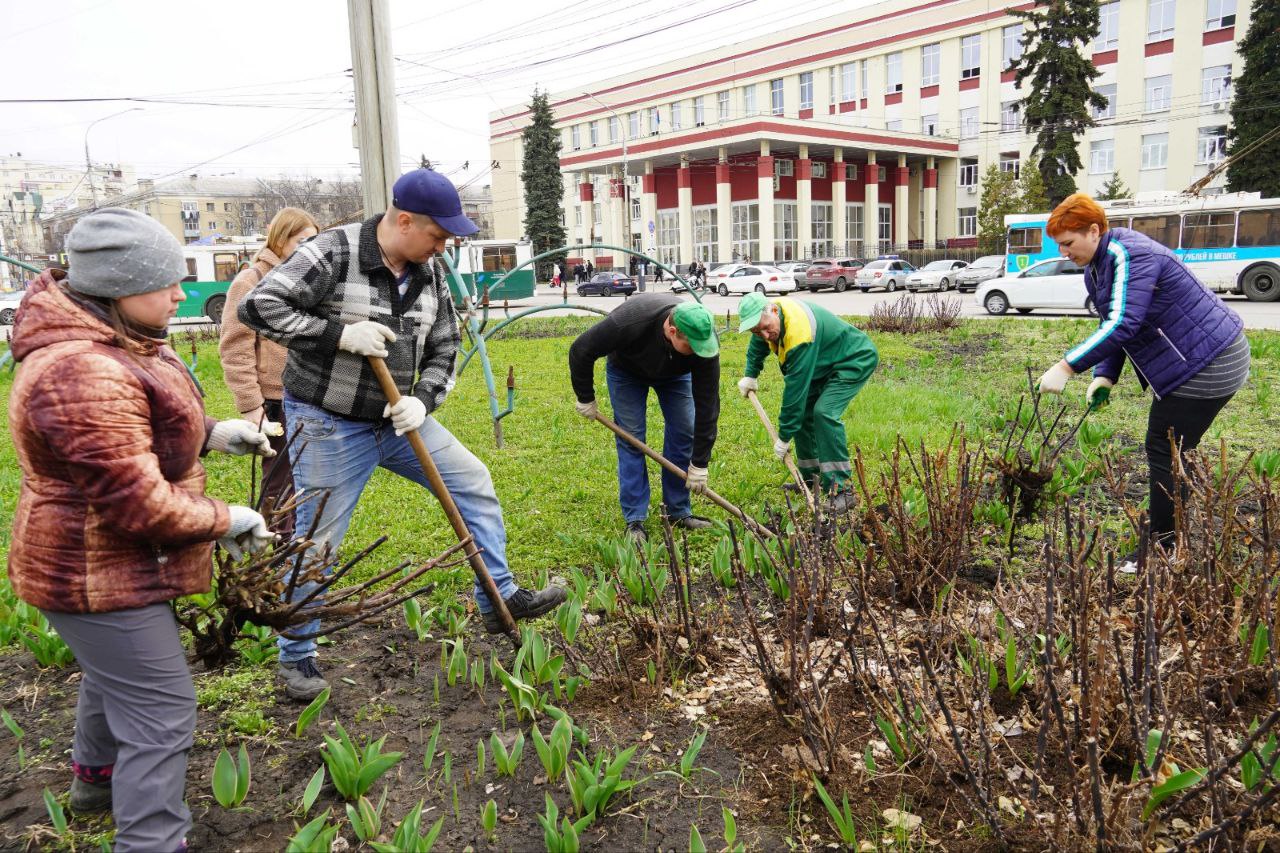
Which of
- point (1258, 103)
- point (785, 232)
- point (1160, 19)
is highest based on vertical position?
point (1160, 19)

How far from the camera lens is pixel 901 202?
46812 millimetres

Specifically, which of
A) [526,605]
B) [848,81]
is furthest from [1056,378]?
[848,81]

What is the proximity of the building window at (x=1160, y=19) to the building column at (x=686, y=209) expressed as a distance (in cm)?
2103

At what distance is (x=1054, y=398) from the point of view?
737cm

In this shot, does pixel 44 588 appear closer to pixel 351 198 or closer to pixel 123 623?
pixel 123 623

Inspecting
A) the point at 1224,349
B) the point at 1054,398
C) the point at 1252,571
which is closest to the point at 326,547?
the point at 1252,571

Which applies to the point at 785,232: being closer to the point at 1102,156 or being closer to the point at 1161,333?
the point at 1102,156

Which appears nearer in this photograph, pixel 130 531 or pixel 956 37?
pixel 130 531

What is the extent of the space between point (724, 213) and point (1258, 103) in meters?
21.4

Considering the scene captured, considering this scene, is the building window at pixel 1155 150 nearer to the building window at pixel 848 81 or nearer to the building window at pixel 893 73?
the building window at pixel 893 73

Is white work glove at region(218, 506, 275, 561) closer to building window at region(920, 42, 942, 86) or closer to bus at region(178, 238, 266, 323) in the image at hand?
bus at region(178, 238, 266, 323)

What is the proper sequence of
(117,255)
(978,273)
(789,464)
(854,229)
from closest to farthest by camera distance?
(117,255)
(789,464)
(978,273)
(854,229)

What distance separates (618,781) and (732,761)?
1.51 feet

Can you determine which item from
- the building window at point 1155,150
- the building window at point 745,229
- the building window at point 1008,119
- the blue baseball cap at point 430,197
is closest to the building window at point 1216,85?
the building window at point 1155,150
